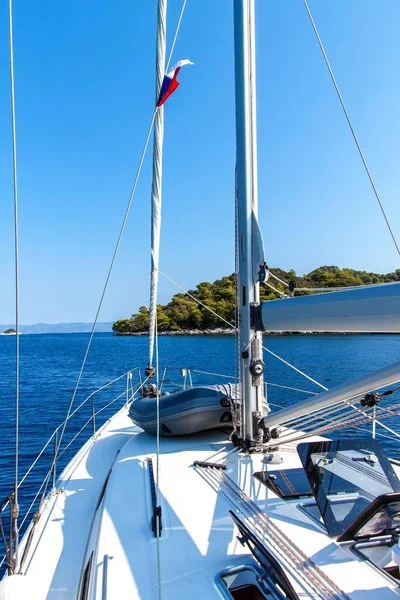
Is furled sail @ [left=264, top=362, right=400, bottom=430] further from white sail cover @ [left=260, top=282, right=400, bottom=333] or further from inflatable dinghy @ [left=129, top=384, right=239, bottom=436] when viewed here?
inflatable dinghy @ [left=129, top=384, right=239, bottom=436]

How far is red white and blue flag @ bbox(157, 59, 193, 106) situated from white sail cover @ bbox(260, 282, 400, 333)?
2.98 meters

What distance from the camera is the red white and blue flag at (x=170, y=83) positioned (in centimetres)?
447

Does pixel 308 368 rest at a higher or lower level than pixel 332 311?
lower

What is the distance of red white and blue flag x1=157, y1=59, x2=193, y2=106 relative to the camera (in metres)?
4.47

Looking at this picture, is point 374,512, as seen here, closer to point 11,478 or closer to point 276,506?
point 276,506

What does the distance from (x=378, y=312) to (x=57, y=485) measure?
12.4ft

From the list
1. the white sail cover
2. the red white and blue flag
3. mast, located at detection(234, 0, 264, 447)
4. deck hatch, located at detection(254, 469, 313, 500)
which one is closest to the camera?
the white sail cover

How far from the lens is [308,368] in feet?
87.5

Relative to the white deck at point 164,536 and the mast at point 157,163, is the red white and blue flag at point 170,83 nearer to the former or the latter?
the mast at point 157,163

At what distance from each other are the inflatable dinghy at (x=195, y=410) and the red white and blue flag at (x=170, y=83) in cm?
350

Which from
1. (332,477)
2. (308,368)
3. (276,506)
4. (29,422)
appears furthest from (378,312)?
(308,368)

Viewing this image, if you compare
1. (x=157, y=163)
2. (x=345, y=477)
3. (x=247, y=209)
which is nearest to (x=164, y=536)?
(x=345, y=477)

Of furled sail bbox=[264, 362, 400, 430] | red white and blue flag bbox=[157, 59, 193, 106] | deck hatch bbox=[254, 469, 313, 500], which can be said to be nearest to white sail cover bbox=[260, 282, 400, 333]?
furled sail bbox=[264, 362, 400, 430]

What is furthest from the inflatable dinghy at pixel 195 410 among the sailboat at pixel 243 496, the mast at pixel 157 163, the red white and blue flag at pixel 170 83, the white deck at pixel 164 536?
the red white and blue flag at pixel 170 83
